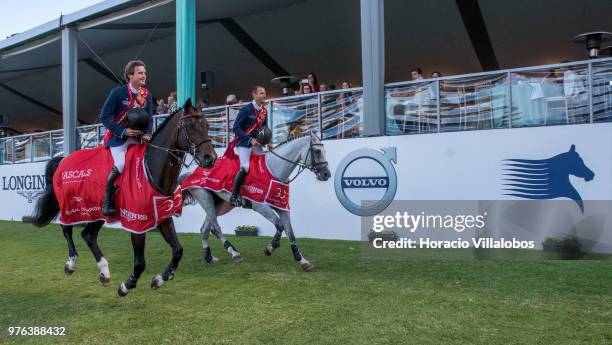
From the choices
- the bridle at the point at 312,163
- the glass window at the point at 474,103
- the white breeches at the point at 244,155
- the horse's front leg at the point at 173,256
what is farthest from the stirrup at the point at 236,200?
the glass window at the point at 474,103

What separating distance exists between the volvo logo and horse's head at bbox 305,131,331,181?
2.87 metres

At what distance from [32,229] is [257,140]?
9.35m

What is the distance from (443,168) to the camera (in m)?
9.49

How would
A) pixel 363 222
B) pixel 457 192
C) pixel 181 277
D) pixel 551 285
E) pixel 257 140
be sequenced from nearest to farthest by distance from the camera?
pixel 551 285, pixel 181 277, pixel 257 140, pixel 457 192, pixel 363 222

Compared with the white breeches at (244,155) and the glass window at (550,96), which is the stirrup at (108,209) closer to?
the white breeches at (244,155)

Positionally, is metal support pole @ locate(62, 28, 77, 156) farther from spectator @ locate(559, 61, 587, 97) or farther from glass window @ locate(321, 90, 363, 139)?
spectator @ locate(559, 61, 587, 97)

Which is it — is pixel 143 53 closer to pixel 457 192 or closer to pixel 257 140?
pixel 257 140

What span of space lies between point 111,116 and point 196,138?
48.3 inches

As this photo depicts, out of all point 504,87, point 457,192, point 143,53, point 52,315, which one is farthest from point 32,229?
point 504,87

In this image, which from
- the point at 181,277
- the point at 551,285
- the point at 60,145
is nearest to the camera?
the point at 551,285

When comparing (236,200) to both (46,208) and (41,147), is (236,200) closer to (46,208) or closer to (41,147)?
(46,208)

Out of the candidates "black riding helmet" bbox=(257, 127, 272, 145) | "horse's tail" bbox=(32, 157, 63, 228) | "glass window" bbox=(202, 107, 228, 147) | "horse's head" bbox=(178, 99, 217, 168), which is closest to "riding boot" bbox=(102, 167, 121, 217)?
"horse's head" bbox=(178, 99, 217, 168)

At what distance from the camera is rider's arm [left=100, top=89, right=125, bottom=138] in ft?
18.1

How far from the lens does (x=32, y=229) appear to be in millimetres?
13953
